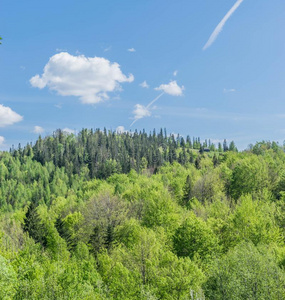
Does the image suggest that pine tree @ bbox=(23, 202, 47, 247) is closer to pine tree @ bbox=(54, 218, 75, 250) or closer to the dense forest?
the dense forest

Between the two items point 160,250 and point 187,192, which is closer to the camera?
point 160,250

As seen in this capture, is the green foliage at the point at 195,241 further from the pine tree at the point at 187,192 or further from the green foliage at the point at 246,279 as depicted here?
the pine tree at the point at 187,192

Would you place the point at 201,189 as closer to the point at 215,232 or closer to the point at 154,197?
the point at 154,197

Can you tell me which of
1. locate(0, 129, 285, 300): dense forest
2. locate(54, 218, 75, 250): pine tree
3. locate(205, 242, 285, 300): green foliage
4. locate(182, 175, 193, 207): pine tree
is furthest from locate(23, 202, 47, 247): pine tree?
locate(205, 242, 285, 300): green foliage

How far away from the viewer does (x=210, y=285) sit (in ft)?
107

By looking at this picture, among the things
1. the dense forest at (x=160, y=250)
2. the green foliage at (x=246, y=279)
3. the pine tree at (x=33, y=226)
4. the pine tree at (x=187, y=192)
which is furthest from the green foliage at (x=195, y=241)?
the pine tree at (x=187, y=192)

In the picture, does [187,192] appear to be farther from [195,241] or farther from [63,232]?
[195,241]

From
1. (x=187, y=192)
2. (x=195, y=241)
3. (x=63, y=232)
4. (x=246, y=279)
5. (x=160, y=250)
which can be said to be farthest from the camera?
(x=187, y=192)

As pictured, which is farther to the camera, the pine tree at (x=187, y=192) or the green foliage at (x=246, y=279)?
the pine tree at (x=187, y=192)

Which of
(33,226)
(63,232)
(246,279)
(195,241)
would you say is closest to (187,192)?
(63,232)

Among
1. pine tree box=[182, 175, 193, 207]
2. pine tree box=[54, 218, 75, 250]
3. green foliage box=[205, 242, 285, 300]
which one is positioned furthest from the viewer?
pine tree box=[182, 175, 193, 207]

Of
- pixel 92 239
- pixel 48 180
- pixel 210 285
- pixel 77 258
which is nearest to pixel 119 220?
pixel 92 239

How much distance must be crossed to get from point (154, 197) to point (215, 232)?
17034mm

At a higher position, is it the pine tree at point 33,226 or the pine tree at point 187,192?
the pine tree at point 187,192
